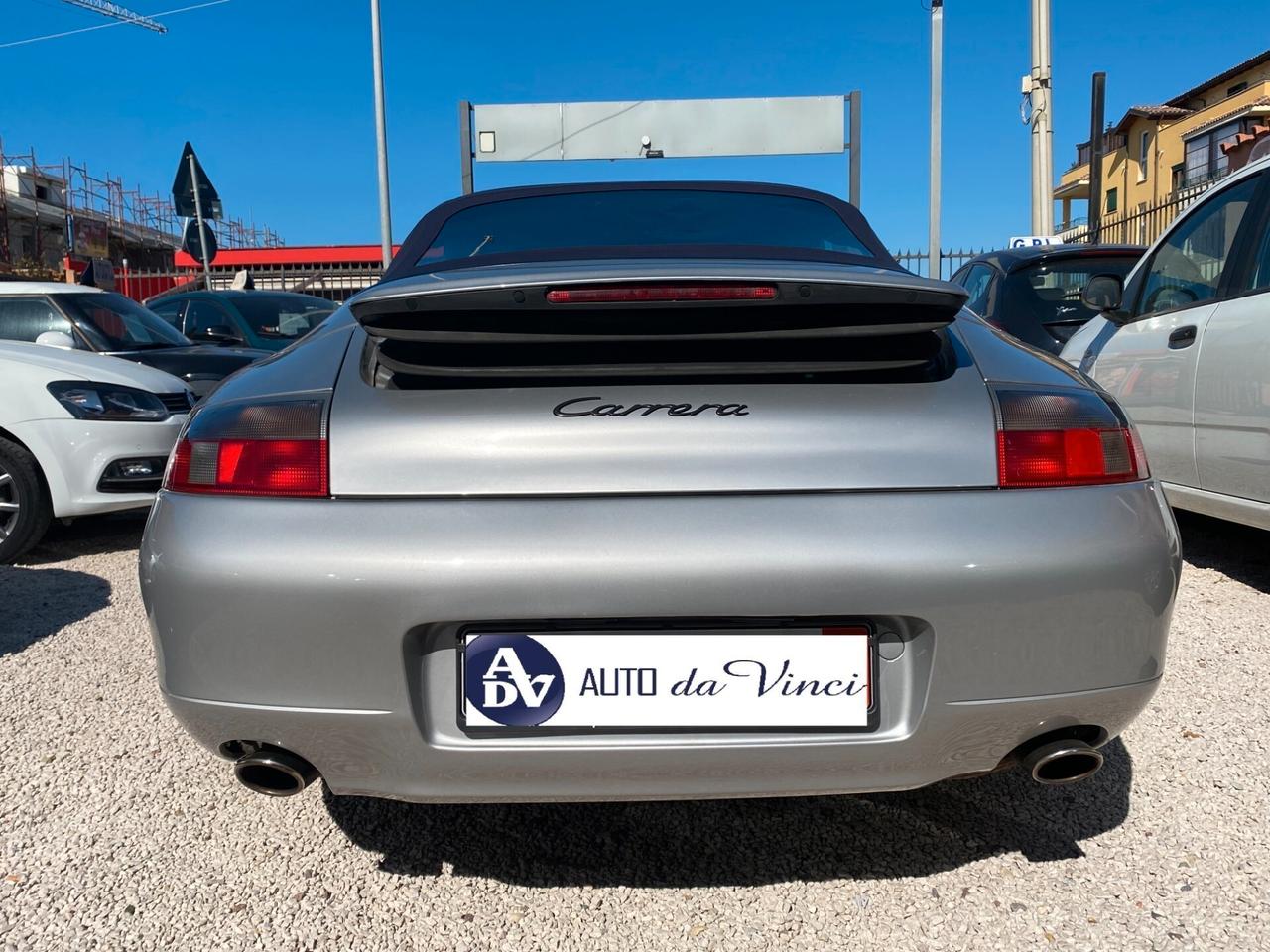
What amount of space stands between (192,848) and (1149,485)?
6.42ft

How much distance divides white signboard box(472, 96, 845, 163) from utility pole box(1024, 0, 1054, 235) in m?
5.05

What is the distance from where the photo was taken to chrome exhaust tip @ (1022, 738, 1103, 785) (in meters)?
1.59

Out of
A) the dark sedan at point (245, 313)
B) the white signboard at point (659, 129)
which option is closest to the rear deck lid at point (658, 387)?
the dark sedan at point (245, 313)

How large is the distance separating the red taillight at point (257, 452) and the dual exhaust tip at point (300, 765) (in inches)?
16.9

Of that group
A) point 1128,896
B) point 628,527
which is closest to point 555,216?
point 628,527

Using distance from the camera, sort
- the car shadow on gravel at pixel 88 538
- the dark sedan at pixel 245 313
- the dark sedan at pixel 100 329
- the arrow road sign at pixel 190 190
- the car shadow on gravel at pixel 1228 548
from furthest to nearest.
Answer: the arrow road sign at pixel 190 190 < the dark sedan at pixel 245 313 < the dark sedan at pixel 100 329 < the car shadow on gravel at pixel 88 538 < the car shadow on gravel at pixel 1228 548

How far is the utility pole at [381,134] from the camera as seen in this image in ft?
49.3

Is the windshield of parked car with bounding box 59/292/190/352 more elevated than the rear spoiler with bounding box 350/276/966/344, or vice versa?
the windshield of parked car with bounding box 59/292/190/352

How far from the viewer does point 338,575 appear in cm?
147

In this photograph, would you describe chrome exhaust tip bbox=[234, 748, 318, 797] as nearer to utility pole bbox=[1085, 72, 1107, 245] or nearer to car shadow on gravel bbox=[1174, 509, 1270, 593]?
car shadow on gravel bbox=[1174, 509, 1270, 593]

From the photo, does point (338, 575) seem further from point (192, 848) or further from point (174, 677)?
point (192, 848)

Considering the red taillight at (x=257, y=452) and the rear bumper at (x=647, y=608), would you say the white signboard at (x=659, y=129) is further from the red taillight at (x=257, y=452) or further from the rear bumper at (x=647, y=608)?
the rear bumper at (x=647, y=608)

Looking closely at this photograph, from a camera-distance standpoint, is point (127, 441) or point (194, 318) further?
point (194, 318)

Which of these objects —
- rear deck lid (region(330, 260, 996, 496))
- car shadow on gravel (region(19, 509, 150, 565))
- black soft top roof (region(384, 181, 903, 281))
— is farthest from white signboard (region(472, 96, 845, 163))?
rear deck lid (region(330, 260, 996, 496))
